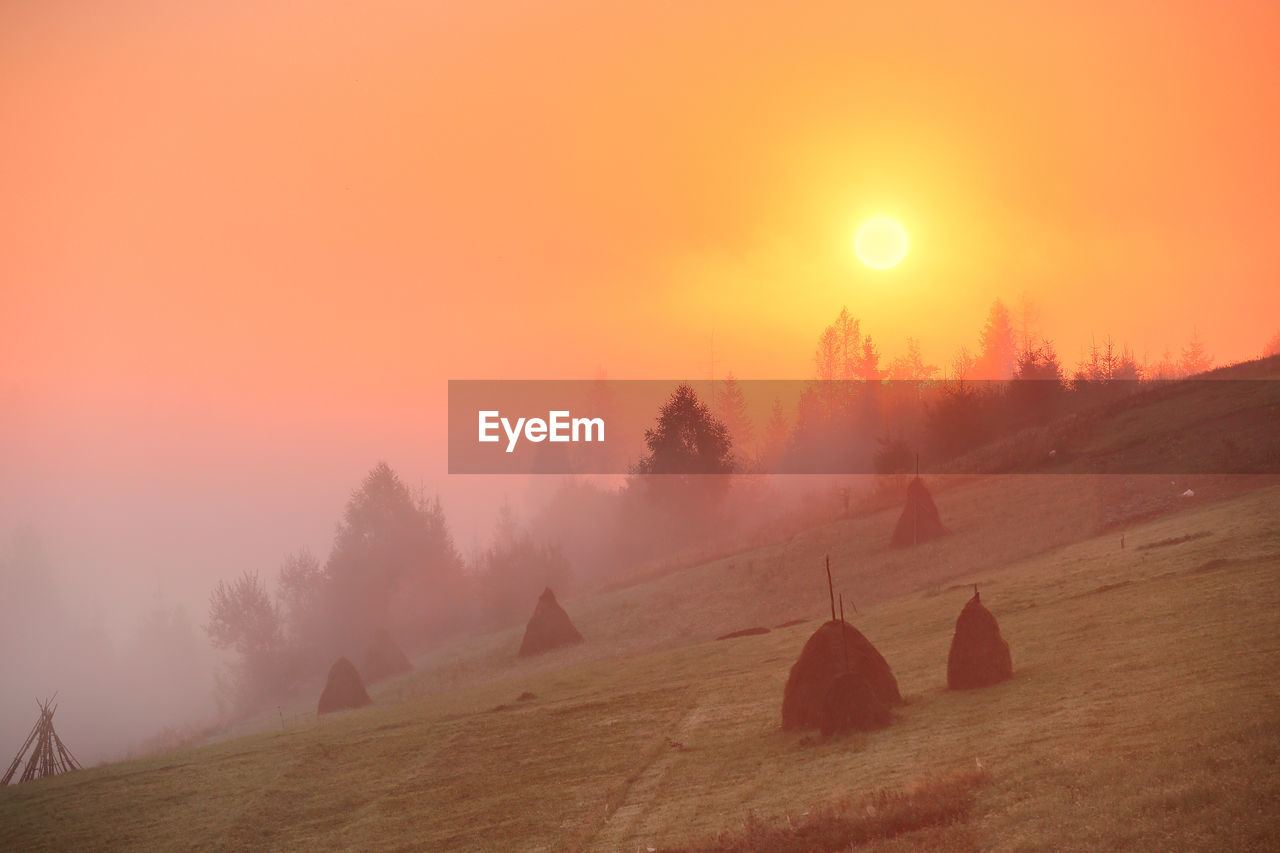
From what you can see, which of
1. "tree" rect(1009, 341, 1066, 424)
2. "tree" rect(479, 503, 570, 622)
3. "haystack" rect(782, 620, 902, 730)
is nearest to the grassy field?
"haystack" rect(782, 620, 902, 730)

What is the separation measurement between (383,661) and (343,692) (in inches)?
495

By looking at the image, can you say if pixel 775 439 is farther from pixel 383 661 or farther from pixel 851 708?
pixel 851 708

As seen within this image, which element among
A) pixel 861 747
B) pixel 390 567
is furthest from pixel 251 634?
pixel 861 747

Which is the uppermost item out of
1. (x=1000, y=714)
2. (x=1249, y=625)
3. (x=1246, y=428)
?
(x=1246, y=428)

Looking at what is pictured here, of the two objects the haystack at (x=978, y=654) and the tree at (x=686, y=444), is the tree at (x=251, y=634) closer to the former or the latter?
the tree at (x=686, y=444)

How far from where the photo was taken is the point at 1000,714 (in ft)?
70.5

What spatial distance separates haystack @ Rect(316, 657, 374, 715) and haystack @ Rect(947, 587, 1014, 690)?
36.8 m

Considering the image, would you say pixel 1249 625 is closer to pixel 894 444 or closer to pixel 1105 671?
pixel 1105 671


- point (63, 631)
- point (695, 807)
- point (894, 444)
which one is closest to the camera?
point (695, 807)

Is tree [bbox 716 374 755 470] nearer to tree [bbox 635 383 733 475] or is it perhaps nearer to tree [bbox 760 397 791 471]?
tree [bbox 760 397 791 471]

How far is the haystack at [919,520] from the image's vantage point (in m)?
54.8

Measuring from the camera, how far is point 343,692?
170ft

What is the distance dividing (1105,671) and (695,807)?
10.7 meters

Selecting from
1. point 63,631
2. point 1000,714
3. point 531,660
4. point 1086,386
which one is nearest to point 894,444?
point 1086,386
